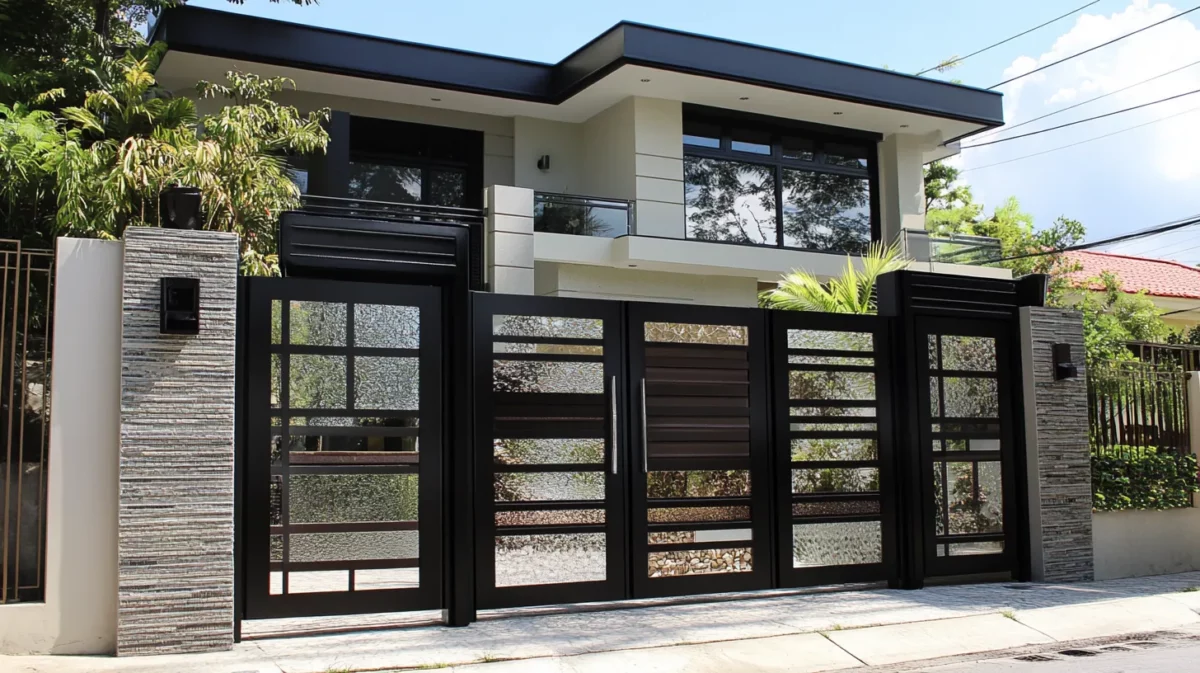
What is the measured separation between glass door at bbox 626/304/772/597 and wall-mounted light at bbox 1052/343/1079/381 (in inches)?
108

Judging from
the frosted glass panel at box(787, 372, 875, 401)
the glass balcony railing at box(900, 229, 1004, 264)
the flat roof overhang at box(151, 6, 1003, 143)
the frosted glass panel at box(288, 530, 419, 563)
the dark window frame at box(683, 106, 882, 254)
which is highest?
the flat roof overhang at box(151, 6, 1003, 143)

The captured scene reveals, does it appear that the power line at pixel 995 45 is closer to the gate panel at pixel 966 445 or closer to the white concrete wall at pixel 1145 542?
the white concrete wall at pixel 1145 542

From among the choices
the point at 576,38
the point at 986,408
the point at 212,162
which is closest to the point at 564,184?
the point at 576,38

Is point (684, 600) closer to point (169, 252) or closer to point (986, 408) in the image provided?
point (986, 408)

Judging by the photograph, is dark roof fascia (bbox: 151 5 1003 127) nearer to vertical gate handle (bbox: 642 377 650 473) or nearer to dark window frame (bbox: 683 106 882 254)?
dark window frame (bbox: 683 106 882 254)

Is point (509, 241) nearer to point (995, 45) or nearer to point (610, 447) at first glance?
point (610, 447)

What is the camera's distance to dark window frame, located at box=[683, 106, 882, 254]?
16266 mm

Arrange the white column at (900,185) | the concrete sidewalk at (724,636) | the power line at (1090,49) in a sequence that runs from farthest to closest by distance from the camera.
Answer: the white column at (900,185) → the power line at (1090,49) → the concrete sidewalk at (724,636)

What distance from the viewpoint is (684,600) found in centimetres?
→ 718

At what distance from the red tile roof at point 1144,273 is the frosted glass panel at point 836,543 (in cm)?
1834

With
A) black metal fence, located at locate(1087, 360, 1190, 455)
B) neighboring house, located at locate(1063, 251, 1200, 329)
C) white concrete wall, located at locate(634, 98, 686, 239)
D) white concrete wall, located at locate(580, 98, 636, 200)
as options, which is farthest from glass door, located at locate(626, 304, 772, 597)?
neighboring house, located at locate(1063, 251, 1200, 329)

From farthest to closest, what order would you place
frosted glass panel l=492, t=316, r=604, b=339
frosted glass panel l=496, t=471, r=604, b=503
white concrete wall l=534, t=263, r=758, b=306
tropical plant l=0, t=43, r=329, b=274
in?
white concrete wall l=534, t=263, r=758, b=306, tropical plant l=0, t=43, r=329, b=274, frosted glass panel l=492, t=316, r=604, b=339, frosted glass panel l=496, t=471, r=604, b=503

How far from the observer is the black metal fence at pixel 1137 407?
906 cm

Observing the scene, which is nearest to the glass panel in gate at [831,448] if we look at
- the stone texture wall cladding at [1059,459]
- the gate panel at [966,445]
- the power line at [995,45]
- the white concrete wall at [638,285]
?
the gate panel at [966,445]
